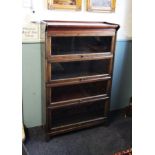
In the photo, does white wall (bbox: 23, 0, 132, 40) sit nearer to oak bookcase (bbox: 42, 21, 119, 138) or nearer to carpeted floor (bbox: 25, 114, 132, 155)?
oak bookcase (bbox: 42, 21, 119, 138)

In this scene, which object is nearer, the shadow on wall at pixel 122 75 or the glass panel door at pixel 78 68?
the glass panel door at pixel 78 68

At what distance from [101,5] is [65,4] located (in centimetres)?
44

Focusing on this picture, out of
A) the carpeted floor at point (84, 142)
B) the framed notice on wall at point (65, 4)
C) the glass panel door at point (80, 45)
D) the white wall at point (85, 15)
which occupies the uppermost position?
the framed notice on wall at point (65, 4)

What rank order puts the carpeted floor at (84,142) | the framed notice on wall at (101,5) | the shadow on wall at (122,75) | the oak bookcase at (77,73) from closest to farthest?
the oak bookcase at (77,73) → the carpeted floor at (84,142) → the framed notice on wall at (101,5) → the shadow on wall at (122,75)

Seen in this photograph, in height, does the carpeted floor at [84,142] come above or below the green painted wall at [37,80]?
below

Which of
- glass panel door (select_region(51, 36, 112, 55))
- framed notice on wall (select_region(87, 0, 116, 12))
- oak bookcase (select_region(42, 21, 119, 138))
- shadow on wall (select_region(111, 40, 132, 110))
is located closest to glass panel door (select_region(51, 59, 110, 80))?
oak bookcase (select_region(42, 21, 119, 138))

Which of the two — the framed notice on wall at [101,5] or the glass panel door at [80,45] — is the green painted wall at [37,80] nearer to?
the glass panel door at [80,45]

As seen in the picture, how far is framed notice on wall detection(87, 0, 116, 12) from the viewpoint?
2.06 m

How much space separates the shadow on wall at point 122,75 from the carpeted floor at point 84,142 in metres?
0.44

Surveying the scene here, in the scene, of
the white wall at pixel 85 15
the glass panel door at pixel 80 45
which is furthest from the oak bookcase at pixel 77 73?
the white wall at pixel 85 15

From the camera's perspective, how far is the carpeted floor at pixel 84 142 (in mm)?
1922

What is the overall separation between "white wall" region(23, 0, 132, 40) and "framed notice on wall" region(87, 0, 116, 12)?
0.15 feet
